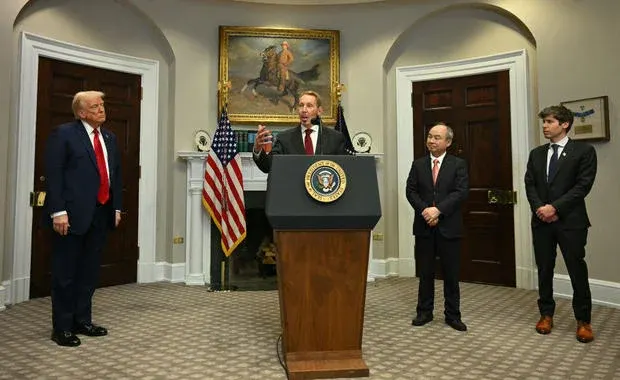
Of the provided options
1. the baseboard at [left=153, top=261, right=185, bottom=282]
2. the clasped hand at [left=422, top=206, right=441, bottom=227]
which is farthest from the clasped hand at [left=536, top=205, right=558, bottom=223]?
the baseboard at [left=153, top=261, right=185, bottom=282]

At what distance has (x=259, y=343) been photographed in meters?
2.97

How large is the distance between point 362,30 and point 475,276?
3.26 metres

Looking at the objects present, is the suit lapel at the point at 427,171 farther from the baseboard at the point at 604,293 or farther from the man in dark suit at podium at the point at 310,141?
the baseboard at the point at 604,293

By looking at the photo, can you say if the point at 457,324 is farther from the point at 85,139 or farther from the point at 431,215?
the point at 85,139

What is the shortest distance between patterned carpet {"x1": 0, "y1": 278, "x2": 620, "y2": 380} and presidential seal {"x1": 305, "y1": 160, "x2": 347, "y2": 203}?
97 cm

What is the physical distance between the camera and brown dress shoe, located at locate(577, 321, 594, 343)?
118 inches

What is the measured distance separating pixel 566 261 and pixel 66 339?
3.35 metres

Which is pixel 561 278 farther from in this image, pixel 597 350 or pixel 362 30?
pixel 362 30

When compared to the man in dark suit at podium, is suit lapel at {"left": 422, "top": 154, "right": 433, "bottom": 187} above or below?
below

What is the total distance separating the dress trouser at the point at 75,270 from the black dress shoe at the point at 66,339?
29 millimetres

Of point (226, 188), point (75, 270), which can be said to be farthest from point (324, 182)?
point (226, 188)

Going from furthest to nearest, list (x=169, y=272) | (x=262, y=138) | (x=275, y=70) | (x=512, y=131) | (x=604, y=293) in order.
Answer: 1. (x=275, y=70)
2. (x=169, y=272)
3. (x=512, y=131)
4. (x=604, y=293)
5. (x=262, y=138)

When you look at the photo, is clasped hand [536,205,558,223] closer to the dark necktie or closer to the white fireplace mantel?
the dark necktie

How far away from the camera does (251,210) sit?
5371mm
